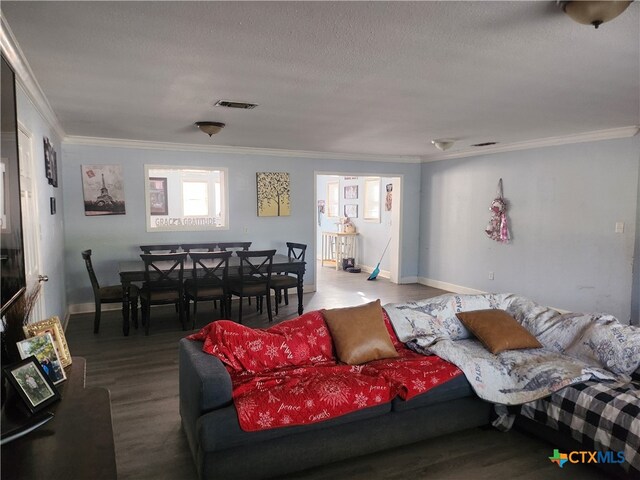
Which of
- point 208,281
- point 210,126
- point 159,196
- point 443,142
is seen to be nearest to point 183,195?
point 159,196

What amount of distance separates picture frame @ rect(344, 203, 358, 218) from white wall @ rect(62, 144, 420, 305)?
6.40 ft

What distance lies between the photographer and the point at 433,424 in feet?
8.27

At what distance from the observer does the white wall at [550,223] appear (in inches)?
190

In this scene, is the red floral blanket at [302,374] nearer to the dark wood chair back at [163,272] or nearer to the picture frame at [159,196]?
the dark wood chair back at [163,272]

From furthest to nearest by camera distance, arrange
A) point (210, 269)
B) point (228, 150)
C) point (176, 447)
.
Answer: point (228, 150) < point (210, 269) < point (176, 447)

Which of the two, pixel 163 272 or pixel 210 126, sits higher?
pixel 210 126

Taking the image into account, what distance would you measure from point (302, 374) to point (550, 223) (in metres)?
4.37

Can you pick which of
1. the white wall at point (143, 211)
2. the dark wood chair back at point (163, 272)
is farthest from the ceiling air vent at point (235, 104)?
the white wall at point (143, 211)

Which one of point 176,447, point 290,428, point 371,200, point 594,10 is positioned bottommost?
point 176,447

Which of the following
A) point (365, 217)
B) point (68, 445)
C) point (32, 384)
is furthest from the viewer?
point (365, 217)

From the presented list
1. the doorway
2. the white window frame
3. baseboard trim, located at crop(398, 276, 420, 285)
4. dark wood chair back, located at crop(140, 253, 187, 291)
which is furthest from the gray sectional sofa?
the white window frame

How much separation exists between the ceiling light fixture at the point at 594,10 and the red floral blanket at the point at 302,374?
186 centimetres

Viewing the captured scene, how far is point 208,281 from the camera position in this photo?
5066 millimetres

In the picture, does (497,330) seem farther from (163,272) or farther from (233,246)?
(233,246)
